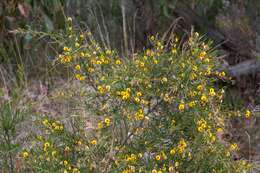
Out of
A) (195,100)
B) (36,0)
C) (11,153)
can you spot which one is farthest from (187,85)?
(36,0)

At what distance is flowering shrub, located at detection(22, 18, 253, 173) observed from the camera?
289cm

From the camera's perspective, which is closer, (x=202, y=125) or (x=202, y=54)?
(x=202, y=125)

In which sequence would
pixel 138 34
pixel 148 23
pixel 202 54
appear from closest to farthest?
1. pixel 202 54
2. pixel 148 23
3. pixel 138 34

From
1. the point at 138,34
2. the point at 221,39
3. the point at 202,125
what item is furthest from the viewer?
the point at 138,34

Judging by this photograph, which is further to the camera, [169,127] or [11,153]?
[11,153]

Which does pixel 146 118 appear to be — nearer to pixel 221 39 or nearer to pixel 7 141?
pixel 7 141

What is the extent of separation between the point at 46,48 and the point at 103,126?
9.11 ft

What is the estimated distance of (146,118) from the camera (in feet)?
9.57

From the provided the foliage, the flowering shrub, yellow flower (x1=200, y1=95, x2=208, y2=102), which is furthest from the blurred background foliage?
yellow flower (x1=200, y1=95, x2=208, y2=102)

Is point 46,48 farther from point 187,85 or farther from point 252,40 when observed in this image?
point 187,85

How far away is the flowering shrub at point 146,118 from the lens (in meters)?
2.89

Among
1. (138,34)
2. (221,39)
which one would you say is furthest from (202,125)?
(138,34)

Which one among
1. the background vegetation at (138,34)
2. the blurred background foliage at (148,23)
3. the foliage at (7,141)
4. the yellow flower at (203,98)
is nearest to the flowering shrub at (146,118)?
the yellow flower at (203,98)

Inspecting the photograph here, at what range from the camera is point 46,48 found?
562cm
